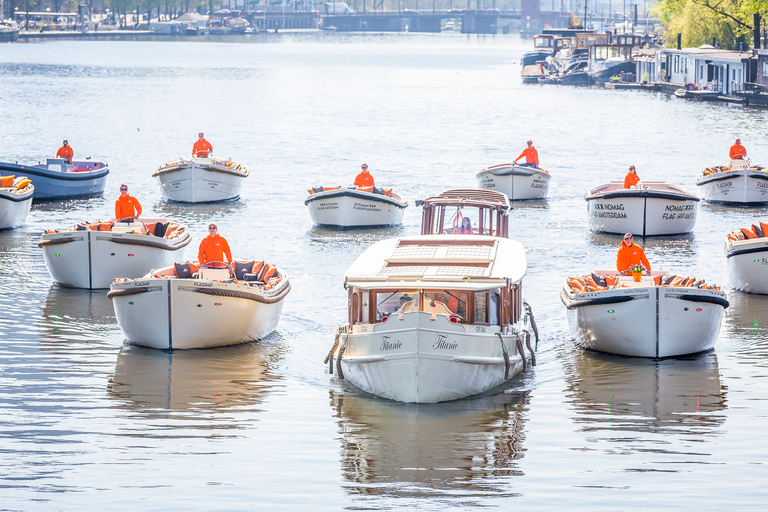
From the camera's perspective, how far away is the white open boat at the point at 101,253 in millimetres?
25500

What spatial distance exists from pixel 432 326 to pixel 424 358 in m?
0.52

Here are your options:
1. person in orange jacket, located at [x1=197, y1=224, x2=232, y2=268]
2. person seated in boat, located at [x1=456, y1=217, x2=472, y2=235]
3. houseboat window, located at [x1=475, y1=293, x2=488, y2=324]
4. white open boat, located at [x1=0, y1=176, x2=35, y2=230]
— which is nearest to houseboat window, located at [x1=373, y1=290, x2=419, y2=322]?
houseboat window, located at [x1=475, y1=293, x2=488, y2=324]

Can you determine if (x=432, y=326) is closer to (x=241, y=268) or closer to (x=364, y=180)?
(x=241, y=268)

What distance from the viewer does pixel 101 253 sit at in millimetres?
25734

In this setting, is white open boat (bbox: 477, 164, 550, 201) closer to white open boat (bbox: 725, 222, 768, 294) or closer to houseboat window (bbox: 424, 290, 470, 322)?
white open boat (bbox: 725, 222, 768, 294)

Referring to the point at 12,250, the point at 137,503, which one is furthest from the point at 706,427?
the point at 12,250

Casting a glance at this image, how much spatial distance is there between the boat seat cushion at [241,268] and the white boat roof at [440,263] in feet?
11.3

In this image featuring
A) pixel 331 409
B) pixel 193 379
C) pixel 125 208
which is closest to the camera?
pixel 331 409

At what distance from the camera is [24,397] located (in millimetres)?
18031

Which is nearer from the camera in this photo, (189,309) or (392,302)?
(392,302)

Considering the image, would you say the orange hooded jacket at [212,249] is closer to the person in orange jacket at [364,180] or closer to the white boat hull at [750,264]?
the white boat hull at [750,264]

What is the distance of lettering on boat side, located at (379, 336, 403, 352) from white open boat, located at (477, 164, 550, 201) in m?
25.4

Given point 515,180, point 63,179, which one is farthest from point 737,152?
point 63,179

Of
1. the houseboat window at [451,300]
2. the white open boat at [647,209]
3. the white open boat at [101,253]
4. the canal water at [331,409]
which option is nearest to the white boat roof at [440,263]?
the houseboat window at [451,300]
